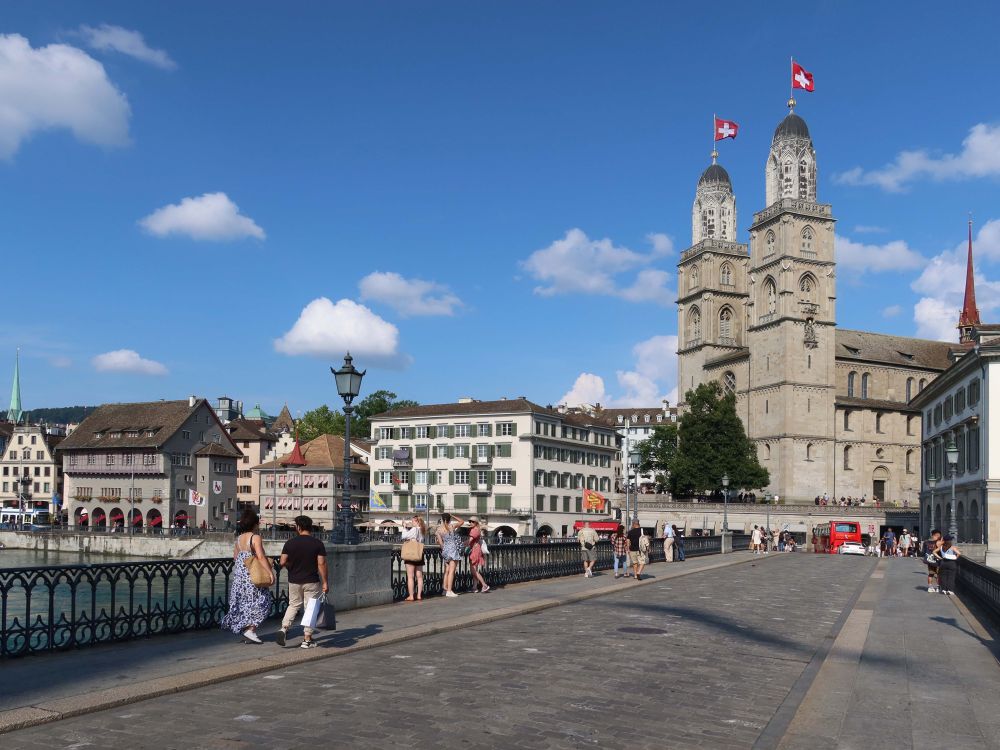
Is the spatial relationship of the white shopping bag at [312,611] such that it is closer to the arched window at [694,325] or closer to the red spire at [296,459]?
the red spire at [296,459]

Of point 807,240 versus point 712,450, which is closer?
point 712,450

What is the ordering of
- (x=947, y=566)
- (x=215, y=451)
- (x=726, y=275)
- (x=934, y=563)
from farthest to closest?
(x=726, y=275), (x=215, y=451), (x=934, y=563), (x=947, y=566)

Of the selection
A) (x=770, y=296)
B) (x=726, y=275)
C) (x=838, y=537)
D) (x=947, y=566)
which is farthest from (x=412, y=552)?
(x=726, y=275)

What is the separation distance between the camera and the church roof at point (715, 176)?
126688mm

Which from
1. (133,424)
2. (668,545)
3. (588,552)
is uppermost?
(133,424)

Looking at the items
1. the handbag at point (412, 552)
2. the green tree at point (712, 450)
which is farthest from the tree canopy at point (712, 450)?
the handbag at point (412, 552)

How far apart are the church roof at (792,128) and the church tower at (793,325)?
110 mm

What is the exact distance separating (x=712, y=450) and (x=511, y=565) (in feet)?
231

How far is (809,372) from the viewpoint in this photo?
9869 centimetres

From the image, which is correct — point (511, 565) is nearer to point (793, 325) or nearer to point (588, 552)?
point (588, 552)

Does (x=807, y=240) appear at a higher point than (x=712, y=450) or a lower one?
higher

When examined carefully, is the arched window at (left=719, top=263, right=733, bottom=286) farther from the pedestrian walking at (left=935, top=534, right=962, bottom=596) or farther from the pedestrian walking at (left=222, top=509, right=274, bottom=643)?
the pedestrian walking at (left=222, top=509, right=274, bottom=643)

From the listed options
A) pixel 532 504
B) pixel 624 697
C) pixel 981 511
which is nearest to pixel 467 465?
pixel 532 504

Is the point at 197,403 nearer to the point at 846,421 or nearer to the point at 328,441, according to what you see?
the point at 328,441
